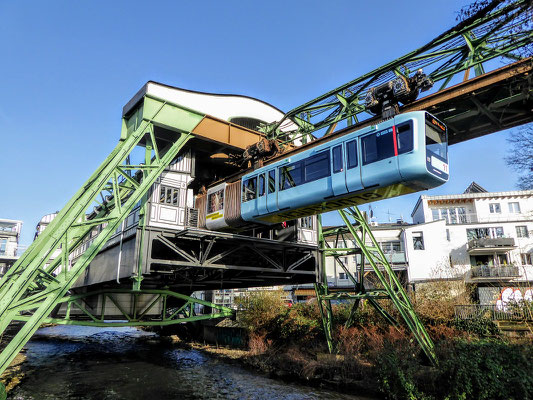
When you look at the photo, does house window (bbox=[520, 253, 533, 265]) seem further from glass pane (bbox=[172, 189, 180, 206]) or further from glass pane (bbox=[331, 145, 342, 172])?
glass pane (bbox=[172, 189, 180, 206])

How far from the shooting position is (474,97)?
Result: 36.3ft

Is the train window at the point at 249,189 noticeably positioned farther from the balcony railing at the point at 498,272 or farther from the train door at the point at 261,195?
the balcony railing at the point at 498,272

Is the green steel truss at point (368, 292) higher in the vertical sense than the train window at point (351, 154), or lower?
lower

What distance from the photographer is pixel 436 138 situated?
1085 centimetres

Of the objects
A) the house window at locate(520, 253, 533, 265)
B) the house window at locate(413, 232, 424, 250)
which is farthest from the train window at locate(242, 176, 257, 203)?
the house window at locate(520, 253, 533, 265)

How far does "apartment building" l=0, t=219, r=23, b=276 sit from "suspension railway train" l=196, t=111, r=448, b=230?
151 feet

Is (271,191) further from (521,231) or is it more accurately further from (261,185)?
(521,231)

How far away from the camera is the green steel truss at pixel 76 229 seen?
12453mm

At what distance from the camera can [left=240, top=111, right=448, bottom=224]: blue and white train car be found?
10.4 m

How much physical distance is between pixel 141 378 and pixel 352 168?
16774mm

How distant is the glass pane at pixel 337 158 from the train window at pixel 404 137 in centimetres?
210

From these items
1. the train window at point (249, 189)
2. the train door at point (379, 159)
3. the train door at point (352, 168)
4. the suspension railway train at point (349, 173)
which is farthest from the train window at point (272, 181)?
the train door at point (379, 159)

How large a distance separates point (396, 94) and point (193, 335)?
29693 mm

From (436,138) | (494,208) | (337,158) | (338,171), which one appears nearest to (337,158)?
(337,158)
